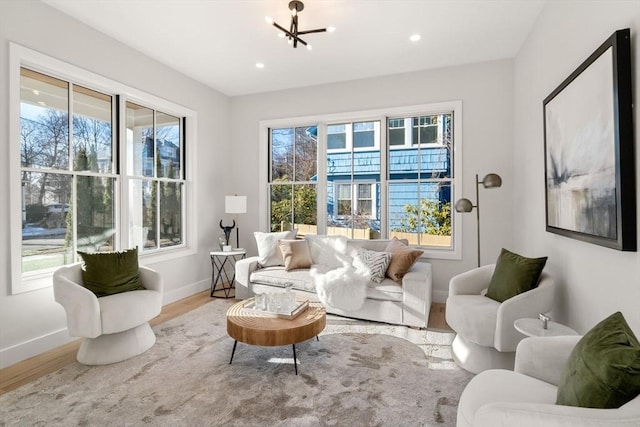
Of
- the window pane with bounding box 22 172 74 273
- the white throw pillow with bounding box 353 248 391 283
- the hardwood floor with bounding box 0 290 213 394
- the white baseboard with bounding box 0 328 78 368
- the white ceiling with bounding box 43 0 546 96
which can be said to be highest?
the white ceiling with bounding box 43 0 546 96

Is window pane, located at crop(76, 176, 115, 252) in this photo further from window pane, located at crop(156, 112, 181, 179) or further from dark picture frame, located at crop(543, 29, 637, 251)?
dark picture frame, located at crop(543, 29, 637, 251)

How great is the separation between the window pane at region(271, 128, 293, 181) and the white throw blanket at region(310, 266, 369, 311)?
82.4 inches

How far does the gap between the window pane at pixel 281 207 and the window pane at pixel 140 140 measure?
1.82 metres

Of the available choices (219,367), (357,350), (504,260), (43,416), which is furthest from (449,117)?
(43,416)

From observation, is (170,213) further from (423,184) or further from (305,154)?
(423,184)

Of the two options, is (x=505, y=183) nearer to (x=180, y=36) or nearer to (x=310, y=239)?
(x=310, y=239)

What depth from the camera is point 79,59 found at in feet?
10.7


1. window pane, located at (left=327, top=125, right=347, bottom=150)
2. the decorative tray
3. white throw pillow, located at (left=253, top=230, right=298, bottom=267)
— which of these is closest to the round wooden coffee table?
the decorative tray

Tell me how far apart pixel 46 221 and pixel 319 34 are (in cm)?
323

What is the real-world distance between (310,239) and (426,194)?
1.69 m

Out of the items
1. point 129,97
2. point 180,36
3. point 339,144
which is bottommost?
point 339,144

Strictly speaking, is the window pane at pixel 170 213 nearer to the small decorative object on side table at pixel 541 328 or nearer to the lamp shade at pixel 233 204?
the lamp shade at pixel 233 204

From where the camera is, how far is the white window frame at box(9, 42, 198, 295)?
2.76m

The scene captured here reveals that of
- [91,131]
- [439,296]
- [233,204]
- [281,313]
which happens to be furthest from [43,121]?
[439,296]
